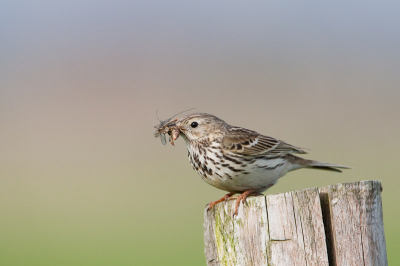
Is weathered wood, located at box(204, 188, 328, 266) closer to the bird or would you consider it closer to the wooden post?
the wooden post

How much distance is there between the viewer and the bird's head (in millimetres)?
6758

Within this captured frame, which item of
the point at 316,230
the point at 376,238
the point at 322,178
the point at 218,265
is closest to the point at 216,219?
the point at 218,265

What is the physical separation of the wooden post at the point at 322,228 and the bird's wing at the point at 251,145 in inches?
95.5

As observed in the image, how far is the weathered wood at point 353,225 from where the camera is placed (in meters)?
3.71

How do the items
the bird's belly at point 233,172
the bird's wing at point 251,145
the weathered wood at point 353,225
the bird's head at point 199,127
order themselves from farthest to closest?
the bird's head at point 199,127
the bird's wing at point 251,145
the bird's belly at point 233,172
the weathered wood at point 353,225

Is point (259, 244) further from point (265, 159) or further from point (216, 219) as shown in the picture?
point (265, 159)

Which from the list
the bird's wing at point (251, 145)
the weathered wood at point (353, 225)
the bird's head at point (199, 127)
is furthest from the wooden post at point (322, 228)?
the bird's head at point (199, 127)

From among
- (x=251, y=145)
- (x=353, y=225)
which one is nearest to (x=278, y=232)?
(x=353, y=225)

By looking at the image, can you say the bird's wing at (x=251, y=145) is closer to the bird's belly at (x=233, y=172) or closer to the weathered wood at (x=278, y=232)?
the bird's belly at (x=233, y=172)

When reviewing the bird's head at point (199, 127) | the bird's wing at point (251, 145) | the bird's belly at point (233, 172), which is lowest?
the bird's belly at point (233, 172)

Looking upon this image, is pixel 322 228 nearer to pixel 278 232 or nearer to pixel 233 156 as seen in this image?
pixel 278 232

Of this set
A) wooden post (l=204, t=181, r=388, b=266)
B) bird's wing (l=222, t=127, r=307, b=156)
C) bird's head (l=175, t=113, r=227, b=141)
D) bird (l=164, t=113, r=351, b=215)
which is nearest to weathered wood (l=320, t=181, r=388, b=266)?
wooden post (l=204, t=181, r=388, b=266)

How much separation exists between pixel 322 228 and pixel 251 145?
9.60 feet

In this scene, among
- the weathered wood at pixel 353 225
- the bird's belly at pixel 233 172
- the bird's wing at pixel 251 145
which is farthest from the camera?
the bird's wing at pixel 251 145
